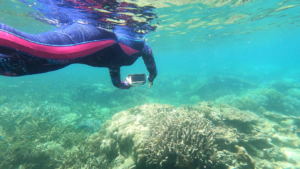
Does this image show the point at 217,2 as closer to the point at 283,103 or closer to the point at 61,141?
the point at 283,103

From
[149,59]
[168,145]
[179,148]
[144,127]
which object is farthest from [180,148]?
[149,59]

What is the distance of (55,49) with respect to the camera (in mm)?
1832

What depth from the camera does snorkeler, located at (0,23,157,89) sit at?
148 centimetres

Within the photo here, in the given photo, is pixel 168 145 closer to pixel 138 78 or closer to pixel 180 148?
pixel 180 148

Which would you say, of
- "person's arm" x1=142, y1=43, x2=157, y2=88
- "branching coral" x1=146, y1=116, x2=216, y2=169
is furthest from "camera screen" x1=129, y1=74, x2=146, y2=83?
"branching coral" x1=146, y1=116, x2=216, y2=169

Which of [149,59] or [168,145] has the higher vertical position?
[149,59]

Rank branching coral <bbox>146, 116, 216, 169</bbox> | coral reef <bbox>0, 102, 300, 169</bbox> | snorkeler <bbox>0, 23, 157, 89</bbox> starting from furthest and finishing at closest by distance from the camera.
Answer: coral reef <bbox>0, 102, 300, 169</bbox>
branching coral <bbox>146, 116, 216, 169</bbox>
snorkeler <bbox>0, 23, 157, 89</bbox>

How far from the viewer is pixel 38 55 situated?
1.68 metres

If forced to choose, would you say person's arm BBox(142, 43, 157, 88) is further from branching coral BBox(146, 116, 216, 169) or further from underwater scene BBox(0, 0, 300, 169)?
branching coral BBox(146, 116, 216, 169)

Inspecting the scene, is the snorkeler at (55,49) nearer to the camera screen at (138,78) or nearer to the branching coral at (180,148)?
the camera screen at (138,78)

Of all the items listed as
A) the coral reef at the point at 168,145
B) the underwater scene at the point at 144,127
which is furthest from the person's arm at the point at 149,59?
the coral reef at the point at 168,145

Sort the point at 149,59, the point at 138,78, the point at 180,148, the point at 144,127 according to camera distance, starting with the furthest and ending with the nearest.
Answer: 1. the point at 144,127
2. the point at 149,59
3. the point at 138,78
4. the point at 180,148

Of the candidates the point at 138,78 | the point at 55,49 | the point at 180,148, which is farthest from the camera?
the point at 138,78

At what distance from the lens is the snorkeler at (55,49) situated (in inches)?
58.4
